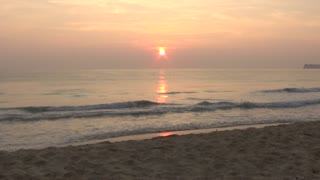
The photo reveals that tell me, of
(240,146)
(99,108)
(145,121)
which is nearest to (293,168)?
(240,146)

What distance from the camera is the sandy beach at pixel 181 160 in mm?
7234

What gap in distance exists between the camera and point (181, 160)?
329 inches

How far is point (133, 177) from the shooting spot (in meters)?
7.07

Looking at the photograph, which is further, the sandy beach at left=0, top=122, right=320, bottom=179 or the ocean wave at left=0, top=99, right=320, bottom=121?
the ocean wave at left=0, top=99, right=320, bottom=121

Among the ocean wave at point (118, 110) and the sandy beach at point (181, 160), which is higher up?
the sandy beach at point (181, 160)

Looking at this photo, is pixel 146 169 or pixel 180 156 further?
pixel 180 156

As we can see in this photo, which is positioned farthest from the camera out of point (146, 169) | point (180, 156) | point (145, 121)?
point (145, 121)

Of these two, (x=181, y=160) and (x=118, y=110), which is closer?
(x=181, y=160)

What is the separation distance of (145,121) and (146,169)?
11.0 m

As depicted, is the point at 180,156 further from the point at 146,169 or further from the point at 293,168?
the point at 293,168

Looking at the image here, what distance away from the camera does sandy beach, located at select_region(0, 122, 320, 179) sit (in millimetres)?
7234

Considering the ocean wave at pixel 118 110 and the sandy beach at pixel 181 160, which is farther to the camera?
the ocean wave at pixel 118 110

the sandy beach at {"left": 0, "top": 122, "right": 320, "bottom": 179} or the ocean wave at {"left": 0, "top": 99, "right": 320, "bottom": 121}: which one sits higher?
the sandy beach at {"left": 0, "top": 122, "right": 320, "bottom": 179}

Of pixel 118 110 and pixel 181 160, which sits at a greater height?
pixel 181 160
